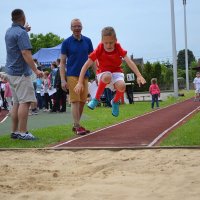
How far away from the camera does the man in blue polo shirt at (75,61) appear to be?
7910mm

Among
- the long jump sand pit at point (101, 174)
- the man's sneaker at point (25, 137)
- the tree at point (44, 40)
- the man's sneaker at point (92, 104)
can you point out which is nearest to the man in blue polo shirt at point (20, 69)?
the man's sneaker at point (25, 137)

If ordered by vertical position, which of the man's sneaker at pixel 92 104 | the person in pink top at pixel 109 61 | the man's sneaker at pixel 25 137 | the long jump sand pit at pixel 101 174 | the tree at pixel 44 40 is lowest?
the long jump sand pit at pixel 101 174

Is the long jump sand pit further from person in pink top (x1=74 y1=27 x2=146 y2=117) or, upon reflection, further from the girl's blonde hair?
the girl's blonde hair

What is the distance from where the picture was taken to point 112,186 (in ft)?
13.3

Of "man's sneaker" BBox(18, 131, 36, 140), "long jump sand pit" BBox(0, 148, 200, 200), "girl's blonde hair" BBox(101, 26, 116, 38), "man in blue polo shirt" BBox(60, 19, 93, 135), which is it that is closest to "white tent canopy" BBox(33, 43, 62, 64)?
"man in blue polo shirt" BBox(60, 19, 93, 135)

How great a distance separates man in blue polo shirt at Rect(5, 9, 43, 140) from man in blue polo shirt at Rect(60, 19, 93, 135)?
2.10 ft

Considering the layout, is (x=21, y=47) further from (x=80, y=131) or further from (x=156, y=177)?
(x=156, y=177)

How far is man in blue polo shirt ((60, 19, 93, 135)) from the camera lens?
7910mm

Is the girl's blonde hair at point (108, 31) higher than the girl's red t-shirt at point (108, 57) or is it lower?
higher

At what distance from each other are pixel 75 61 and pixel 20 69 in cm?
102

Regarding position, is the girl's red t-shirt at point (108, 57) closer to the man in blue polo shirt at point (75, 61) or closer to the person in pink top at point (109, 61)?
the person in pink top at point (109, 61)

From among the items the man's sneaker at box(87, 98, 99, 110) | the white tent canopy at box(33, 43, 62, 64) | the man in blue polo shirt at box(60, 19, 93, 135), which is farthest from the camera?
the white tent canopy at box(33, 43, 62, 64)

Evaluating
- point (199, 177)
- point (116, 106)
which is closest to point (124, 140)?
point (116, 106)

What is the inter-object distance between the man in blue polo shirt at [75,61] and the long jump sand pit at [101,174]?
1.96 metres
